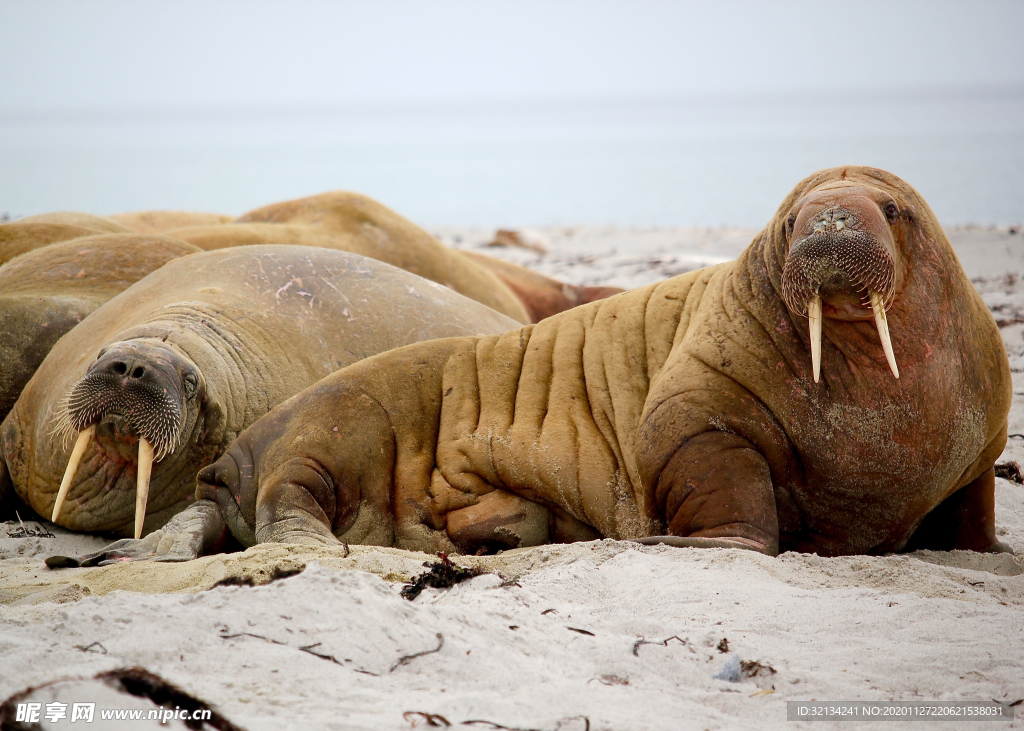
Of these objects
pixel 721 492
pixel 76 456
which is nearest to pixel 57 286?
pixel 76 456

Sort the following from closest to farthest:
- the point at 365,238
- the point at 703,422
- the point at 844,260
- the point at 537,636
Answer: the point at 537,636
the point at 844,260
the point at 703,422
the point at 365,238

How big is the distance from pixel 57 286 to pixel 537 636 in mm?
4101

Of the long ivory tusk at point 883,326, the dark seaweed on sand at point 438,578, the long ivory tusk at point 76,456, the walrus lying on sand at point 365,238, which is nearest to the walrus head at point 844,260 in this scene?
the long ivory tusk at point 883,326

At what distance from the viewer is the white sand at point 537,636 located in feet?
6.72

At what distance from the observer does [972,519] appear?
3707 millimetres

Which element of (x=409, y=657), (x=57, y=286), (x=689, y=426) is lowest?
(x=409, y=657)

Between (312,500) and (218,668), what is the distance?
1781 mm

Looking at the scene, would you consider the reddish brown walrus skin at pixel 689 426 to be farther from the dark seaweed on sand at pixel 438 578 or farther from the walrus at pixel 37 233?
the walrus at pixel 37 233

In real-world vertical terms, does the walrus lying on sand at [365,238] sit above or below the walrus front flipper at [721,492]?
above

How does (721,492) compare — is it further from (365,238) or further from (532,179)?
(532,179)

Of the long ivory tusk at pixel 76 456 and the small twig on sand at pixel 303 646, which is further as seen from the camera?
the long ivory tusk at pixel 76 456

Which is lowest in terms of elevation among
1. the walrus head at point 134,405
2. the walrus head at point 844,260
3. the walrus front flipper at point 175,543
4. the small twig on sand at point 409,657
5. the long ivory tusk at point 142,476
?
the walrus front flipper at point 175,543

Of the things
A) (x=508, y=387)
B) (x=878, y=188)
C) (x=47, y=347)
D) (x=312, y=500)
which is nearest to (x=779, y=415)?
(x=878, y=188)

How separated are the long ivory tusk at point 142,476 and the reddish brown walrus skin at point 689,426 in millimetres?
273
